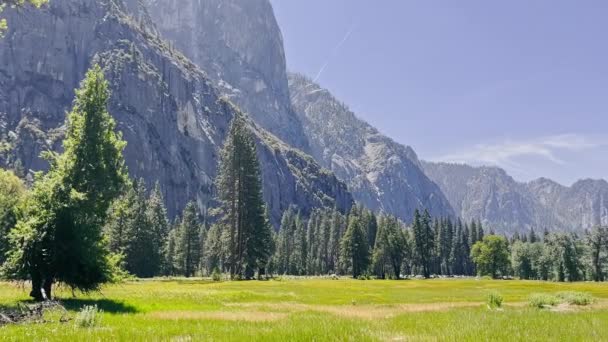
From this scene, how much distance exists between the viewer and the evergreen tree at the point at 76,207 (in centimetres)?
2581

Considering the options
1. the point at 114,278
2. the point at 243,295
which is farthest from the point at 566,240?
the point at 114,278

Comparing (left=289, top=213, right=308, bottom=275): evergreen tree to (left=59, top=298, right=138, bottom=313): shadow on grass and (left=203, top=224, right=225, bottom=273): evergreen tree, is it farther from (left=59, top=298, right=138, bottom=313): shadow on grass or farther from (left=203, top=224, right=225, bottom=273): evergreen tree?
(left=59, top=298, right=138, bottom=313): shadow on grass

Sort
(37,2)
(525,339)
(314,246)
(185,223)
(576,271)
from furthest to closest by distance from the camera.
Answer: (314,246) → (576,271) → (185,223) → (37,2) → (525,339)

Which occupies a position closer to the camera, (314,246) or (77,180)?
(77,180)

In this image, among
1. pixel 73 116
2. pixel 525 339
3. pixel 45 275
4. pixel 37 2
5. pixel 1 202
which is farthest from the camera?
pixel 1 202

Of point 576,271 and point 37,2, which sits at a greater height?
point 37,2

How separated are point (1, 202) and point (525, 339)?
116ft

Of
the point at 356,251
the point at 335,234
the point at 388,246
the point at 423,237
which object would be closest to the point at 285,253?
the point at 335,234

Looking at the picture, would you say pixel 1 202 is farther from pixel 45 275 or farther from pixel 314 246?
pixel 314 246

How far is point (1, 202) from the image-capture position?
34.6 meters

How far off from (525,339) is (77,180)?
81.6 ft

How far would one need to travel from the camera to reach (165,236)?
10862cm

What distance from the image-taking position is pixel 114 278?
28000 millimetres

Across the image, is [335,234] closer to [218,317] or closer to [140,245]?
[140,245]
